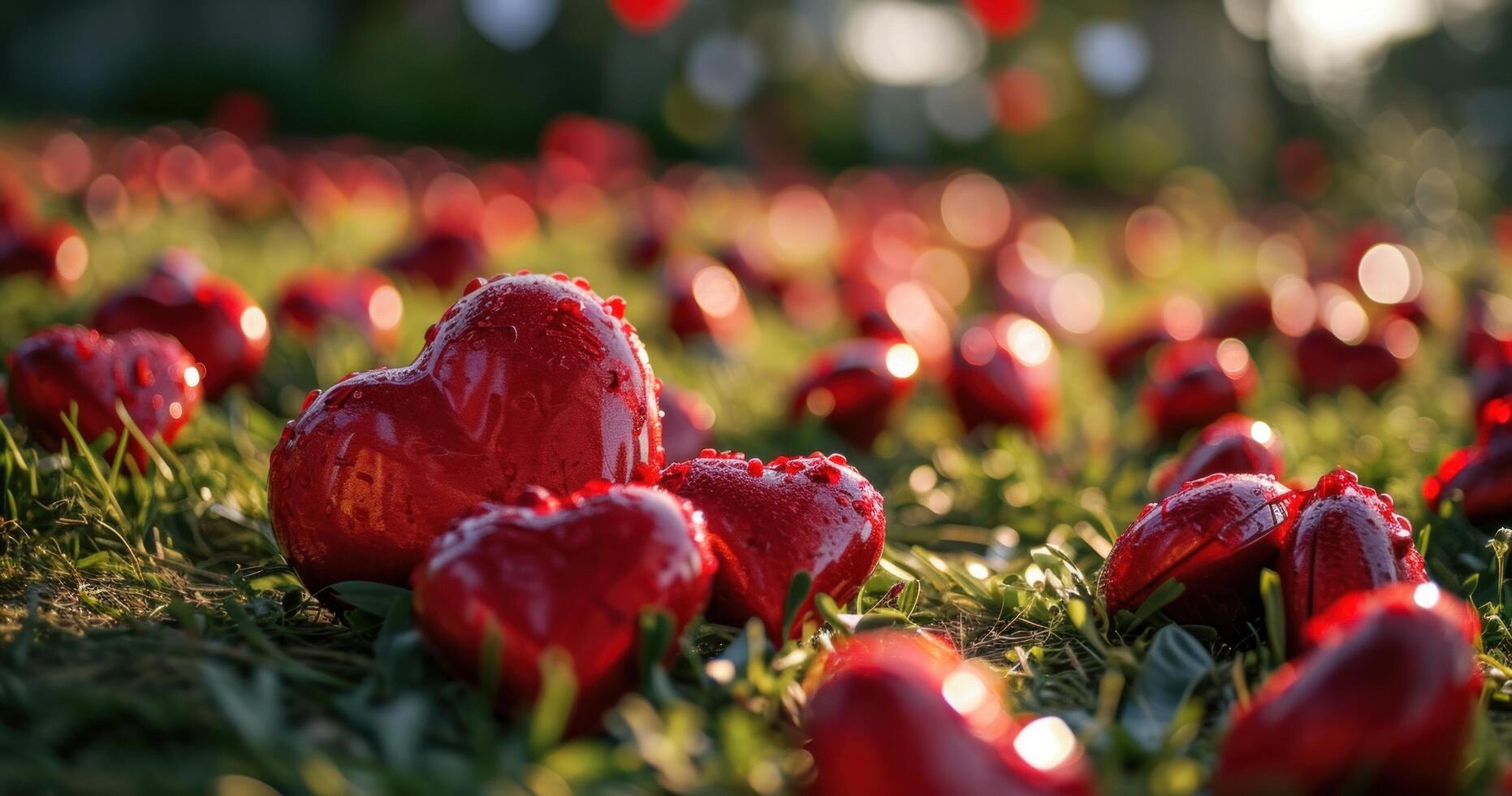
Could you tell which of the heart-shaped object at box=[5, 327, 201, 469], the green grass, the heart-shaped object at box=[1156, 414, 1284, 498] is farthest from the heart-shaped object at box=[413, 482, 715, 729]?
the heart-shaped object at box=[1156, 414, 1284, 498]

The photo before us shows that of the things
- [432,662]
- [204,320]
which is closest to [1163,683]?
[432,662]

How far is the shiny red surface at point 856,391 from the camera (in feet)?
8.57

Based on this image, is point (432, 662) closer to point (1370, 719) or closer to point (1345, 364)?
point (1370, 719)

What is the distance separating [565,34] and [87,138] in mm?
8286

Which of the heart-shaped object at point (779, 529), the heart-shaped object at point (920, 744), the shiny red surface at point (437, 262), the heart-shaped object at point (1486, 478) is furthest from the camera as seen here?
the shiny red surface at point (437, 262)

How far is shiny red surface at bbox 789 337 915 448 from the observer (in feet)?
8.57

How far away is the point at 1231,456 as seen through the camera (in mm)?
1947

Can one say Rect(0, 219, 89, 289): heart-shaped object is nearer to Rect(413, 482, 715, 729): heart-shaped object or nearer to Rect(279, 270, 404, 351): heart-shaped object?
Rect(279, 270, 404, 351): heart-shaped object

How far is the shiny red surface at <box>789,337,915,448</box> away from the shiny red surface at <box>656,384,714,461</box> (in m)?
0.39

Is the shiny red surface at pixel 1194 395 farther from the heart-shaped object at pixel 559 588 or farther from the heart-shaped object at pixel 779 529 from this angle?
the heart-shaped object at pixel 559 588

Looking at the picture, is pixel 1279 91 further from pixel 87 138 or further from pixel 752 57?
pixel 87 138

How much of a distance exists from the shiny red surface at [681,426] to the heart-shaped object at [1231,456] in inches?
31.6

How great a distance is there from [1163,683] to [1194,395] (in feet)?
4.85

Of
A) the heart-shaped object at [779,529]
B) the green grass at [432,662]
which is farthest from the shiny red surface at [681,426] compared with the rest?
the heart-shaped object at [779,529]
